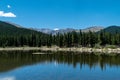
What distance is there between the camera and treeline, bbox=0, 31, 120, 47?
147250 millimetres

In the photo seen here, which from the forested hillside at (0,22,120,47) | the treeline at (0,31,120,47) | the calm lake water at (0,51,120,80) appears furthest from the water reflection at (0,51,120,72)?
the treeline at (0,31,120,47)

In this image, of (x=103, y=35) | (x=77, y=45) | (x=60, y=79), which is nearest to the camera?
(x=60, y=79)

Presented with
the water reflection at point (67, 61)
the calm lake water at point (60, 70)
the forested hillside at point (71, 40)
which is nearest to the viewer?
the calm lake water at point (60, 70)

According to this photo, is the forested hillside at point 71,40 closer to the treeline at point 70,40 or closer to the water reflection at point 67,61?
the treeline at point 70,40

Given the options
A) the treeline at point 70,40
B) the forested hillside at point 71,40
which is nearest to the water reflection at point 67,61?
the forested hillside at point 71,40

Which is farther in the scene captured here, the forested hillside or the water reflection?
the forested hillside

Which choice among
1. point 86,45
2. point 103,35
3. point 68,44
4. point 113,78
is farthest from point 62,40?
point 113,78

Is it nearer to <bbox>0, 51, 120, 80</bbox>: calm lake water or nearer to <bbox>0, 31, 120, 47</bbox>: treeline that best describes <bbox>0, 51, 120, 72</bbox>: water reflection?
<bbox>0, 51, 120, 80</bbox>: calm lake water

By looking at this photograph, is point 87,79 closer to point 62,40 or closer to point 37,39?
point 62,40

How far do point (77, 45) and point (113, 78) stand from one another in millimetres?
120476

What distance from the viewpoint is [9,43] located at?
188375mm

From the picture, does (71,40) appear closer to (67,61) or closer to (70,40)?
(70,40)

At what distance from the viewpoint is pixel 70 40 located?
520ft

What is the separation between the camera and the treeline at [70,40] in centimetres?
14725
